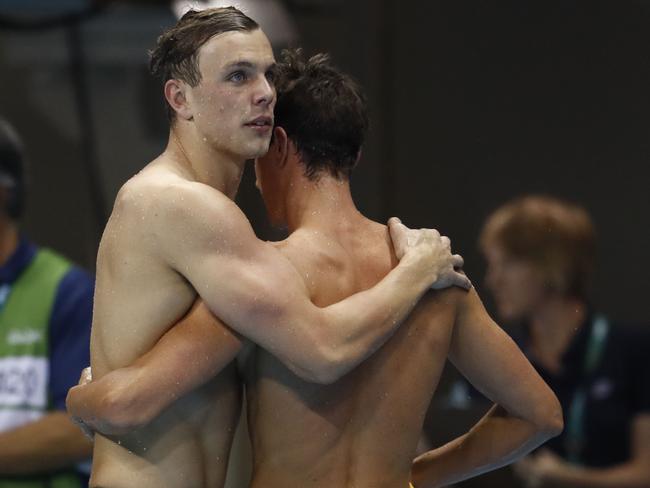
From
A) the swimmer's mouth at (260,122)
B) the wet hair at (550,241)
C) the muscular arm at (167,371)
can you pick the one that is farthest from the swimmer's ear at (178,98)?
the wet hair at (550,241)

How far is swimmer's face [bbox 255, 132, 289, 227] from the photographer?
7.49ft

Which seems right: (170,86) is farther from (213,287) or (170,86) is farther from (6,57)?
(6,57)

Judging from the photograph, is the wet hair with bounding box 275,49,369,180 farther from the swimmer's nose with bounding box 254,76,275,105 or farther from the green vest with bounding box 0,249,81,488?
the green vest with bounding box 0,249,81,488

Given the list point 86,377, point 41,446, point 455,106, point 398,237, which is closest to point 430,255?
point 398,237

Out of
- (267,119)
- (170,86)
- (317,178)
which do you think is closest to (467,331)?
(317,178)

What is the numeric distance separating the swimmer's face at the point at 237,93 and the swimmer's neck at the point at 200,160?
0.12ft

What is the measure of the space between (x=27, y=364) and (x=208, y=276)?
146cm

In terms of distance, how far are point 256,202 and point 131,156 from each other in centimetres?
203

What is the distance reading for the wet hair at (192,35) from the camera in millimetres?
2189

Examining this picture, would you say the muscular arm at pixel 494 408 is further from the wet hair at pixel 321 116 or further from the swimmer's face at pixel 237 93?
the swimmer's face at pixel 237 93

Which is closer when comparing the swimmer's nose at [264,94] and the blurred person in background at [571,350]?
the swimmer's nose at [264,94]

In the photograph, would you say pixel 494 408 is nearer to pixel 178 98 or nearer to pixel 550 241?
pixel 178 98

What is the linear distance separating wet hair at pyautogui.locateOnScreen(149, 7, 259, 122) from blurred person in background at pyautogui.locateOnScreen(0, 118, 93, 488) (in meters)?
1.29

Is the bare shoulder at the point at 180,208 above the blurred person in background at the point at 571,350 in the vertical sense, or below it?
above
